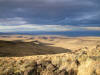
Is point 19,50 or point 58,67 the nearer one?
point 58,67

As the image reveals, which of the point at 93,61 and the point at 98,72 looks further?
the point at 93,61

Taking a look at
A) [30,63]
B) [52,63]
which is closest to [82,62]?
[52,63]

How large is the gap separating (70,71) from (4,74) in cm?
603

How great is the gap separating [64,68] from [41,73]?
7.32 ft

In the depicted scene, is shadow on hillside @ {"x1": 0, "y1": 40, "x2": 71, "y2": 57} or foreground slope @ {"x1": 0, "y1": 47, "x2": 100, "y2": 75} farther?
shadow on hillside @ {"x1": 0, "y1": 40, "x2": 71, "y2": 57}

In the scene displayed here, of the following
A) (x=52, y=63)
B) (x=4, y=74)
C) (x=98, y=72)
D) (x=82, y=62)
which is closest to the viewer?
(x=98, y=72)

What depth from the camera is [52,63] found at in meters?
13.9

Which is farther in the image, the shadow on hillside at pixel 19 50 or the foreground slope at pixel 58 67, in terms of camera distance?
the shadow on hillside at pixel 19 50

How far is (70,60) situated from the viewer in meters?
13.6

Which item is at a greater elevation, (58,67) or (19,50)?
(58,67)

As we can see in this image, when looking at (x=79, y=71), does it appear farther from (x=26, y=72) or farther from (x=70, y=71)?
(x=26, y=72)

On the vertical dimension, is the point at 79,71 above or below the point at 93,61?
below

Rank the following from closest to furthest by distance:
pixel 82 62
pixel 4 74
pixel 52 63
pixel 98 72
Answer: pixel 98 72
pixel 4 74
pixel 82 62
pixel 52 63

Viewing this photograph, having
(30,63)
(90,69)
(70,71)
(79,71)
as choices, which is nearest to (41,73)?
(30,63)
